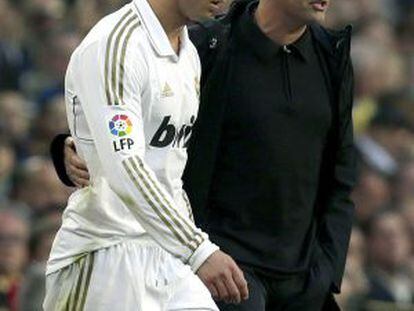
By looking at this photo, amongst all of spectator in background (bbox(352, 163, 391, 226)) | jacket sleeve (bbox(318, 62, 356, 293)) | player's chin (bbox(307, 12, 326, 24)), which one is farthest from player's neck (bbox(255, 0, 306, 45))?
spectator in background (bbox(352, 163, 391, 226))

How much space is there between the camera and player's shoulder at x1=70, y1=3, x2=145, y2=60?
232 inches

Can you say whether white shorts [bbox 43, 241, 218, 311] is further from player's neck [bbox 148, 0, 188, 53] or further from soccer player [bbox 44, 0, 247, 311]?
player's neck [bbox 148, 0, 188, 53]

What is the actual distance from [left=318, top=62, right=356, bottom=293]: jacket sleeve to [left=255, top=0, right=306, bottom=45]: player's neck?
28cm

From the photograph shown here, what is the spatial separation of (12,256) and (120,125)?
3780 millimetres

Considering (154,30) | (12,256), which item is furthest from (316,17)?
(12,256)

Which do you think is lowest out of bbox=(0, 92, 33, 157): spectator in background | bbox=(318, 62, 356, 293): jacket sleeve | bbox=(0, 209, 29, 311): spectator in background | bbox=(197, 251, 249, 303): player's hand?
bbox=(0, 209, 29, 311): spectator in background

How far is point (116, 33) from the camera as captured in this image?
5.93 meters

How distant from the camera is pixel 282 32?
6977mm

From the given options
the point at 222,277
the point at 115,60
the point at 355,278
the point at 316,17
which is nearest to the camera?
the point at 222,277

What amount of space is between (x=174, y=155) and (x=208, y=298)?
528 millimetres

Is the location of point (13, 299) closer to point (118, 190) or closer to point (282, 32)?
point (282, 32)

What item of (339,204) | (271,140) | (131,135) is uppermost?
(131,135)

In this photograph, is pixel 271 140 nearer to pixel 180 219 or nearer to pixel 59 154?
pixel 59 154

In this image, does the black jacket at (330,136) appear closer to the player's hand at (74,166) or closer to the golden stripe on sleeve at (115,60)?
the player's hand at (74,166)
